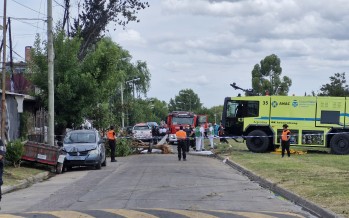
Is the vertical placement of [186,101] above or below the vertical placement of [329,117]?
above

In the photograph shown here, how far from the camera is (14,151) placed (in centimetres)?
2134

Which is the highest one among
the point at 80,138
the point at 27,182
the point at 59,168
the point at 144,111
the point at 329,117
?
the point at 144,111

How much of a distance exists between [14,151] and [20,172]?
3.69 ft

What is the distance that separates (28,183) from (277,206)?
363 inches

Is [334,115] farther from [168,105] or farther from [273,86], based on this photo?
[168,105]

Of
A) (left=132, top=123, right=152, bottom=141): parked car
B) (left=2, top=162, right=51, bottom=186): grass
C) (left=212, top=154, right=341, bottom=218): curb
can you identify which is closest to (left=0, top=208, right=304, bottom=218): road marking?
(left=212, top=154, right=341, bottom=218): curb

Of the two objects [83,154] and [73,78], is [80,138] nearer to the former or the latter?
[83,154]

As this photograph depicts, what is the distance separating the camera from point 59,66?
30.3 meters

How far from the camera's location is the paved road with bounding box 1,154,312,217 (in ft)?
40.0

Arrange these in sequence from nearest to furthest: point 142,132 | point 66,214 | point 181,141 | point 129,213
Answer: point 129,213 → point 66,214 → point 181,141 → point 142,132

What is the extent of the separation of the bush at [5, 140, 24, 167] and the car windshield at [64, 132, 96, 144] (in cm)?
311

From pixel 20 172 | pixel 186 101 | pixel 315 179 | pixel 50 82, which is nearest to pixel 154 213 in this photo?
pixel 315 179

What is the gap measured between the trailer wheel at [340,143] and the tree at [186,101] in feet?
441

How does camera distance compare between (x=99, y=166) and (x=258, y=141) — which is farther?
(x=258, y=141)
